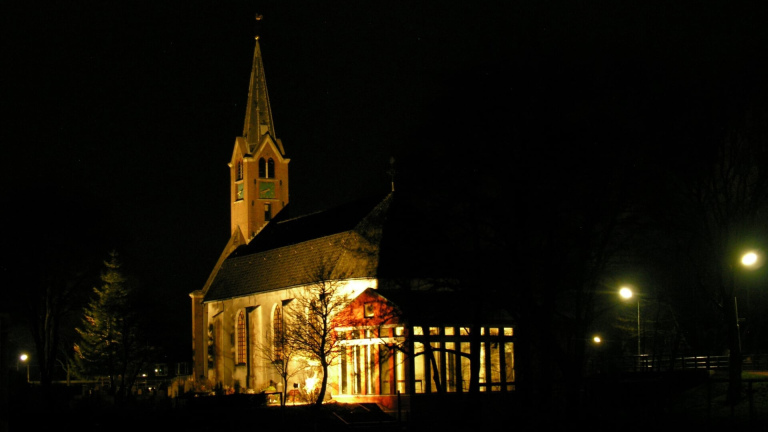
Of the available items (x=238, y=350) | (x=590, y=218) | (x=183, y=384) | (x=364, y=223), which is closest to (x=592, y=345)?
(x=364, y=223)

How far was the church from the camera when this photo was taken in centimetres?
3634

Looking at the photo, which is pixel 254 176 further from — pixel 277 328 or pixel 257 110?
pixel 277 328

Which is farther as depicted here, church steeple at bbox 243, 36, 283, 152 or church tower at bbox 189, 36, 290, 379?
church steeple at bbox 243, 36, 283, 152

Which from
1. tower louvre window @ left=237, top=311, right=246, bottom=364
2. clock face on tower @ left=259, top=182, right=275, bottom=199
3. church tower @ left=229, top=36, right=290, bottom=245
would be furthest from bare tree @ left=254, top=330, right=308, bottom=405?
clock face on tower @ left=259, top=182, right=275, bottom=199

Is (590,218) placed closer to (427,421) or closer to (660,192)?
(660,192)

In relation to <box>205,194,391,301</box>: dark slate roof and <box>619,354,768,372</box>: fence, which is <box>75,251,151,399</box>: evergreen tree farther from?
<box>619,354,768,372</box>: fence

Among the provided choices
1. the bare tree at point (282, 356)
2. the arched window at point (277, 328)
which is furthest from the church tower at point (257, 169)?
the bare tree at point (282, 356)

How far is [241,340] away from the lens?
66812 millimetres

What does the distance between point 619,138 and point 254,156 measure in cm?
5700

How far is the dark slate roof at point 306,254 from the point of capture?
56438 millimetres

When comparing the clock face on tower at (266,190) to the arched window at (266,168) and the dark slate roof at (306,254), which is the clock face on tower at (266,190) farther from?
the dark slate roof at (306,254)

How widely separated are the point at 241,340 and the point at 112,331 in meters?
9.07

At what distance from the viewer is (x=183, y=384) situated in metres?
67.7

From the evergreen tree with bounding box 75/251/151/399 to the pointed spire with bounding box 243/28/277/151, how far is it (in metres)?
20.0
